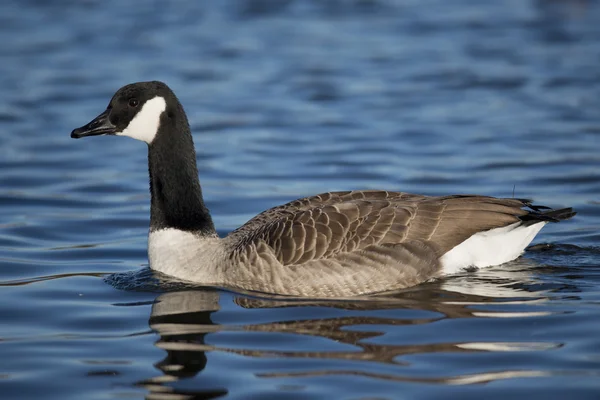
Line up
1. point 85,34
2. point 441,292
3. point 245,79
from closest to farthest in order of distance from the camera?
point 441,292
point 245,79
point 85,34

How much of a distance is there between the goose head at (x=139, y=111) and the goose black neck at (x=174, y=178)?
0.17 feet

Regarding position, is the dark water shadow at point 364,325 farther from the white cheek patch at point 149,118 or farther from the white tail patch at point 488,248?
the white cheek patch at point 149,118

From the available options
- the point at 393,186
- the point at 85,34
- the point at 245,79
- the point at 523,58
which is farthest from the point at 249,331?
the point at 85,34

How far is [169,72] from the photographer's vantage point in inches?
824

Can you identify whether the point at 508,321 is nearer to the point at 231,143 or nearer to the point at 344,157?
the point at 344,157

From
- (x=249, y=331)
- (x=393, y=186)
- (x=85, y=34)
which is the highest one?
(x=85, y=34)

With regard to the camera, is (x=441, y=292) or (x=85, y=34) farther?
(x=85, y=34)

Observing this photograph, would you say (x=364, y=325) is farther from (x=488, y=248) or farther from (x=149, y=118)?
(x=149, y=118)

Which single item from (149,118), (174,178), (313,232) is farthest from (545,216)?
(149,118)

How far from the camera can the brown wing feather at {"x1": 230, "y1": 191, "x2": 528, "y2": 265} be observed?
9.16 m

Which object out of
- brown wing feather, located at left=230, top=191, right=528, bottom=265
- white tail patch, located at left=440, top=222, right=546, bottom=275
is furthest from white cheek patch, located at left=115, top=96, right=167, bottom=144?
white tail patch, located at left=440, top=222, right=546, bottom=275

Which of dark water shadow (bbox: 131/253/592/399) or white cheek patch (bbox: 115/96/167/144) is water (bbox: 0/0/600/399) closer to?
dark water shadow (bbox: 131/253/592/399)

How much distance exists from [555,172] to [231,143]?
5.45 metres

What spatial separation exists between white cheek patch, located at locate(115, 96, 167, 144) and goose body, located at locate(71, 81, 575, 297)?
1 cm
